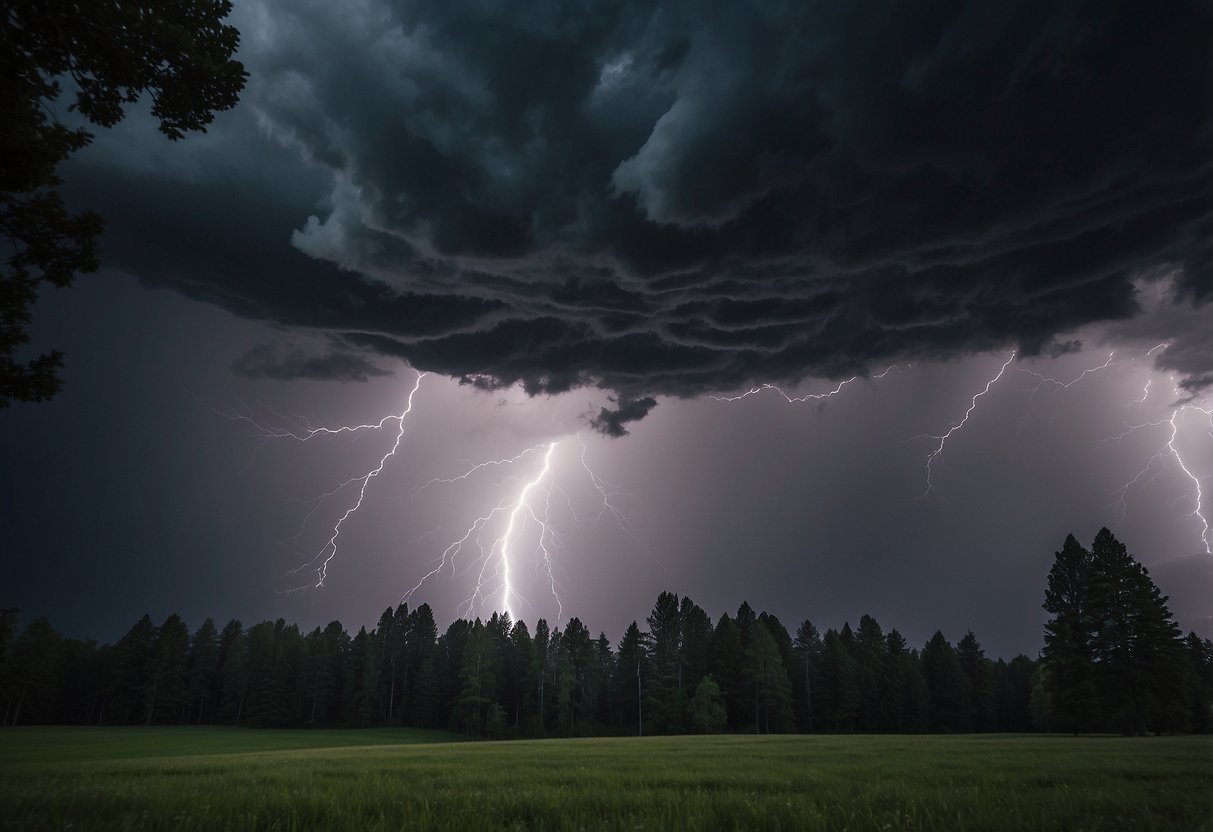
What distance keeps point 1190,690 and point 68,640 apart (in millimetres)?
146478

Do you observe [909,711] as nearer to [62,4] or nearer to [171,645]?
[62,4]

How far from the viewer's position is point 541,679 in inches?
3103

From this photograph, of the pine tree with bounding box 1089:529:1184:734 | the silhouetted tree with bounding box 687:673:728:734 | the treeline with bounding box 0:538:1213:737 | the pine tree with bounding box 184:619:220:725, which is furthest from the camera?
the pine tree with bounding box 184:619:220:725

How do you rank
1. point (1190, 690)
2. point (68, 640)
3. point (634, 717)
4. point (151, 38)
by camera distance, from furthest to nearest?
point (68, 640) < point (634, 717) < point (1190, 690) < point (151, 38)

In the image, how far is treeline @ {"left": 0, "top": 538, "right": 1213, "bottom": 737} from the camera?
7262cm

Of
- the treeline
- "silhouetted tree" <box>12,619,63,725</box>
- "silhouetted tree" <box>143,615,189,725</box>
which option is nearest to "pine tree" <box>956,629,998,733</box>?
the treeline

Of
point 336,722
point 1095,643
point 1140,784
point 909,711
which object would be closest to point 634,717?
point 909,711

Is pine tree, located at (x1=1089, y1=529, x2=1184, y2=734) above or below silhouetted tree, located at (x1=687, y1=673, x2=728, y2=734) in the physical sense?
above

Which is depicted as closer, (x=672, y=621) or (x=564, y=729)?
→ (x=564, y=729)

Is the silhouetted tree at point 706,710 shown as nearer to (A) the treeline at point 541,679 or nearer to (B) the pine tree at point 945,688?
(A) the treeline at point 541,679

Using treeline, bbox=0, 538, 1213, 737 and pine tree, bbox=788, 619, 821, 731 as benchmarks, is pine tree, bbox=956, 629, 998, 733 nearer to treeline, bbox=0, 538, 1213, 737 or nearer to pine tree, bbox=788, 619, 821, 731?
treeline, bbox=0, 538, 1213, 737

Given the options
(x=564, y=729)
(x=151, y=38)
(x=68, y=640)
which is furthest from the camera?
(x=68, y=640)

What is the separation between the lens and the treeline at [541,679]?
72.6 meters

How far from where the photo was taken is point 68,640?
95.5m
